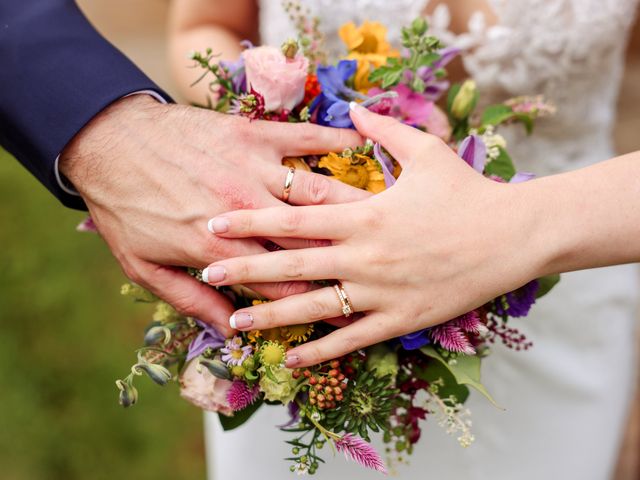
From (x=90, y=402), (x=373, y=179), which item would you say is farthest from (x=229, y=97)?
(x=90, y=402)

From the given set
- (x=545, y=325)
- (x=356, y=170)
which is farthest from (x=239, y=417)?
(x=545, y=325)

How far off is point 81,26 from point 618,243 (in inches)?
37.2

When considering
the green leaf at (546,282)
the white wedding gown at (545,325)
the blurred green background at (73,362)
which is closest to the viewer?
the green leaf at (546,282)

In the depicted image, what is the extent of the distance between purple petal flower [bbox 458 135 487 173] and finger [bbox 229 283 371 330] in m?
0.26

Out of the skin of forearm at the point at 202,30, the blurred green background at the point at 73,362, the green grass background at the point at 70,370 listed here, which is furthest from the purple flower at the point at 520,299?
the green grass background at the point at 70,370

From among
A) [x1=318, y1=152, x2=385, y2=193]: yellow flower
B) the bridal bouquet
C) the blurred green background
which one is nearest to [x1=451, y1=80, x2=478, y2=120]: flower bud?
the bridal bouquet

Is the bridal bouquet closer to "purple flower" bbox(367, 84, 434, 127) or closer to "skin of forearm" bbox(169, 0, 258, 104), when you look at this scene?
"purple flower" bbox(367, 84, 434, 127)

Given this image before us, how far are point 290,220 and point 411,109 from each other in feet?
0.99

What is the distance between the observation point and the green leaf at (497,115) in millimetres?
1100

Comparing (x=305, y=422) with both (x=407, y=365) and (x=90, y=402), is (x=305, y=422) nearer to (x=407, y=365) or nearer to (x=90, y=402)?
(x=407, y=365)

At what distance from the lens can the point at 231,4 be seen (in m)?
1.61

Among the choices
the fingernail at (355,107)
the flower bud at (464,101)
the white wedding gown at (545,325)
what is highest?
the fingernail at (355,107)

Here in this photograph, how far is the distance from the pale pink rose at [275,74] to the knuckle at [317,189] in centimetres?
14

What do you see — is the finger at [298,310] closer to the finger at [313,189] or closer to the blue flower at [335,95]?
the finger at [313,189]
